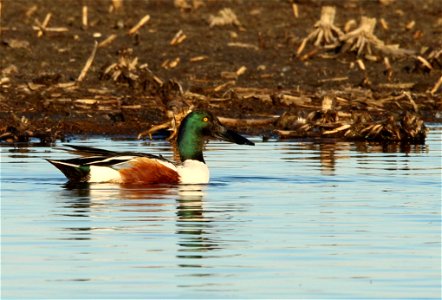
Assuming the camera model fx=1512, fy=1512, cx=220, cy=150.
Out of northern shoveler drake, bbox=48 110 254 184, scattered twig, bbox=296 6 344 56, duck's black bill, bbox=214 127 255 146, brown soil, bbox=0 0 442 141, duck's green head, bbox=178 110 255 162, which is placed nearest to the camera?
northern shoveler drake, bbox=48 110 254 184

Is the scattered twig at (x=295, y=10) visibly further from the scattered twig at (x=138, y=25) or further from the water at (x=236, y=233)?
the water at (x=236, y=233)

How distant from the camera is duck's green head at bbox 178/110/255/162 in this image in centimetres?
1559

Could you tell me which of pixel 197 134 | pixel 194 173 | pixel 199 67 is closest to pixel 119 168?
pixel 194 173

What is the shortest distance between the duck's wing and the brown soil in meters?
4.72

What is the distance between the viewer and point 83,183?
49.1 feet

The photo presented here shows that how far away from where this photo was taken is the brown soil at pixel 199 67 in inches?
866

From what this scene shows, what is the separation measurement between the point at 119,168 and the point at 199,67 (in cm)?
1080

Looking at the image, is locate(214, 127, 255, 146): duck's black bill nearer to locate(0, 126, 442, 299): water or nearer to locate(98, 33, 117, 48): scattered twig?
locate(0, 126, 442, 299): water

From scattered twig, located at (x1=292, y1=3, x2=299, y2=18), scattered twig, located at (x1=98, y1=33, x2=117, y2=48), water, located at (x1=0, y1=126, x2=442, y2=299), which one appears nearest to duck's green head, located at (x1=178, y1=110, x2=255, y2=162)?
water, located at (x1=0, y1=126, x2=442, y2=299)

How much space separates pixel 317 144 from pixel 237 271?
10473 millimetres

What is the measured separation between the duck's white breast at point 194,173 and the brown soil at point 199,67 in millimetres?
4763

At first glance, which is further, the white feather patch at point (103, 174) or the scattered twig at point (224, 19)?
the scattered twig at point (224, 19)

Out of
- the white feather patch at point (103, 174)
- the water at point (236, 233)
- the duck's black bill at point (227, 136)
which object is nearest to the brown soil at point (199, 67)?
the duck's black bill at point (227, 136)

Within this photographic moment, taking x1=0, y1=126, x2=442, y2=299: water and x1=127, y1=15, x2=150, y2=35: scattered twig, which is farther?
x1=127, y1=15, x2=150, y2=35: scattered twig
